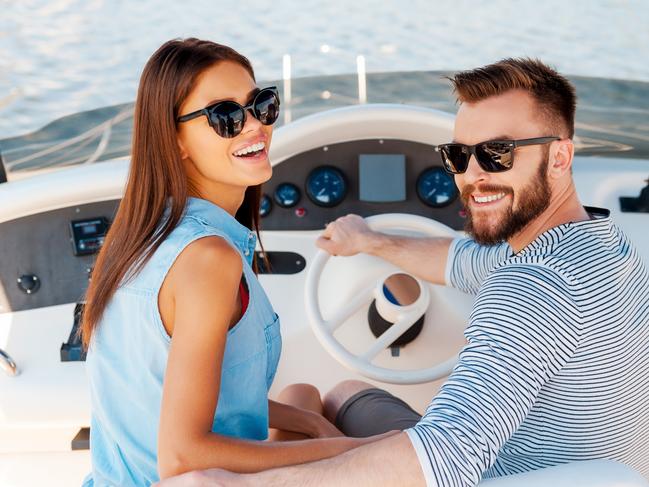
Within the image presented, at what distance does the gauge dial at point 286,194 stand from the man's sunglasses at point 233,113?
988mm

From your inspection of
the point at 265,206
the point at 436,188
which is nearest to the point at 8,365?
the point at 265,206

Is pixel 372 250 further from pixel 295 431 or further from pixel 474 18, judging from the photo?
pixel 474 18

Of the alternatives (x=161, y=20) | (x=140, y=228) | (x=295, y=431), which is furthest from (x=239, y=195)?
(x=161, y=20)

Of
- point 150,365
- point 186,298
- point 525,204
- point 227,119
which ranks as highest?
point 227,119

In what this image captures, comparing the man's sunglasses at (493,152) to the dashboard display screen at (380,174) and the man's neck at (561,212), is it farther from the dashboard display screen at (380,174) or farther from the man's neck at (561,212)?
the dashboard display screen at (380,174)

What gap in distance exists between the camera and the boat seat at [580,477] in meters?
0.95

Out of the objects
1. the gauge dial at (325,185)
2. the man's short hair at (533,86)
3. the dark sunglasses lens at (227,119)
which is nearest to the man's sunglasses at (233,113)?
the dark sunglasses lens at (227,119)

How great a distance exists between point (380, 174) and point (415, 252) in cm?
49

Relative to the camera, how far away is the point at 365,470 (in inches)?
39.8

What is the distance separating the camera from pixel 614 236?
1222 mm

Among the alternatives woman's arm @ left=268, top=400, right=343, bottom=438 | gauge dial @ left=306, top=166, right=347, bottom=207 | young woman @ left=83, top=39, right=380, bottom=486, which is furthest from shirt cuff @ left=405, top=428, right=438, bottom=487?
gauge dial @ left=306, top=166, right=347, bottom=207

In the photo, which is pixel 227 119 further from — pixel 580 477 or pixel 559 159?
pixel 580 477

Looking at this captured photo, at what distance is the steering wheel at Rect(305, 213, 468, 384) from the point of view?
1747mm

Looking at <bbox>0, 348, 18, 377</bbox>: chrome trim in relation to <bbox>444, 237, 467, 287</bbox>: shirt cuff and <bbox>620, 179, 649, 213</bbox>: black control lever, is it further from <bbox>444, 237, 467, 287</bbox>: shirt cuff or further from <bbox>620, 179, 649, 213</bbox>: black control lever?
<bbox>620, 179, 649, 213</bbox>: black control lever
